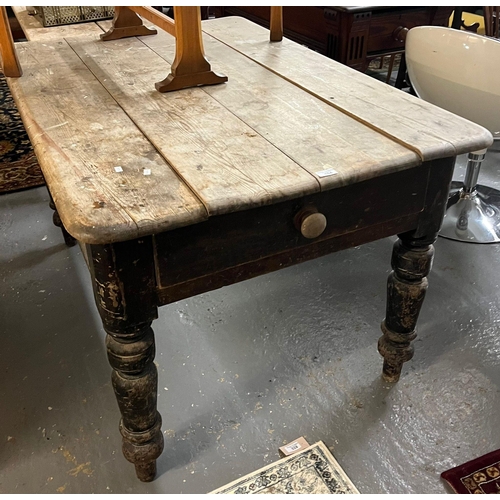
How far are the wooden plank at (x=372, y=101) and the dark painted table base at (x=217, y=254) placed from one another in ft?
0.17

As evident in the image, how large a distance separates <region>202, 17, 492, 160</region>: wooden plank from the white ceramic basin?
0.53m

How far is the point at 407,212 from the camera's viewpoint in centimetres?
100

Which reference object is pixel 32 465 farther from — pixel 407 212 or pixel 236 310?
pixel 407 212

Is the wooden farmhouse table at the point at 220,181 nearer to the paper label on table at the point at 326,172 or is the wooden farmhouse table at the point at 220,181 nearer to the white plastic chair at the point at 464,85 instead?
the paper label on table at the point at 326,172

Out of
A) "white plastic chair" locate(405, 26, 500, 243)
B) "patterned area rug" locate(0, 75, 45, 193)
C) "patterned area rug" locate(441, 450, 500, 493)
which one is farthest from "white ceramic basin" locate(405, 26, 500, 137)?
"patterned area rug" locate(0, 75, 45, 193)

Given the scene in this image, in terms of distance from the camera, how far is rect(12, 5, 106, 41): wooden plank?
159 cm

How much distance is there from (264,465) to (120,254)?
2.07 feet

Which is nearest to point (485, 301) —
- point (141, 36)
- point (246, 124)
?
point (246, 124)

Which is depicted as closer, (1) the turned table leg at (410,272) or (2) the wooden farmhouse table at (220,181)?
(2) the wooden farmhouse table at (220,181)

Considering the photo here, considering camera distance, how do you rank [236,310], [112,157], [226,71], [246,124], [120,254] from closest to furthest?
1. [120,254]
2. [112,157]
3. [246,124]
4. [226,71]
5. [236,310]

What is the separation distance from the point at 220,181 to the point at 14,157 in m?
1.96

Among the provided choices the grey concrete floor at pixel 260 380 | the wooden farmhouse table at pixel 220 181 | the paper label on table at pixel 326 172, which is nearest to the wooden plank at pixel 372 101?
the wooden farmhouse table at pixel 220 181

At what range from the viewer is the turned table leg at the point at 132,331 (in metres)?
0.79

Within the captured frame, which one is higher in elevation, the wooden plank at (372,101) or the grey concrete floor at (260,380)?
the wooden plank at (372,101)
